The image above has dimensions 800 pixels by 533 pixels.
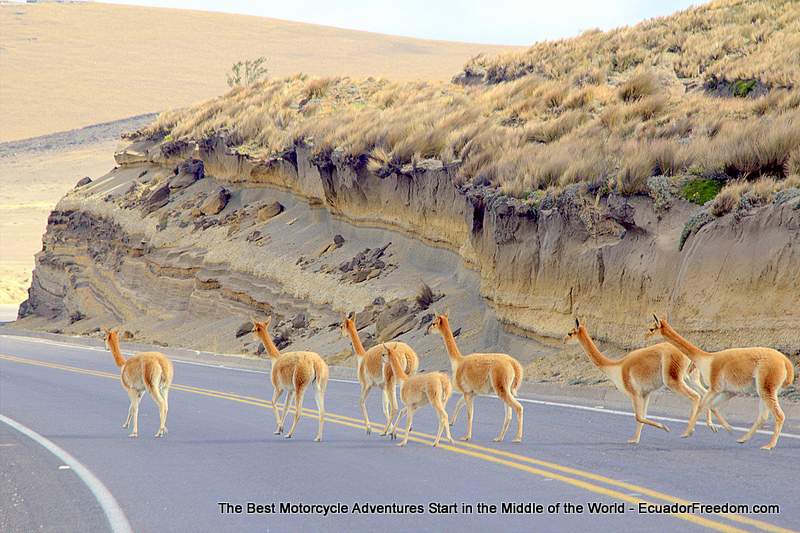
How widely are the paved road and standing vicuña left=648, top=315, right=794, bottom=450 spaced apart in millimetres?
447

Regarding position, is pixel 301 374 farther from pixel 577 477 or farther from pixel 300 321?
pixel 300 321

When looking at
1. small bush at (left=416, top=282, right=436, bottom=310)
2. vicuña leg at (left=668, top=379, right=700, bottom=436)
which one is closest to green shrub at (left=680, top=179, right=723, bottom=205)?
vicuña leg at (left=668, top=379, right=700, bottom=436)

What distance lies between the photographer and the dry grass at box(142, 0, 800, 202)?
22031 mm

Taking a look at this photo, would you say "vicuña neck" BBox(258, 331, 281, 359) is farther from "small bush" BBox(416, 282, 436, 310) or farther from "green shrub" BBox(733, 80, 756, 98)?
"green shrub" BBox(733, 80, 756, 98)

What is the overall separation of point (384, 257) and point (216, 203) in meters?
13.9

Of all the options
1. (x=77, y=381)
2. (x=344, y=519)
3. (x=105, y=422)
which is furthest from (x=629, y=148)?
(x=344, y=519)

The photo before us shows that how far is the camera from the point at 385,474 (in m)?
11.5

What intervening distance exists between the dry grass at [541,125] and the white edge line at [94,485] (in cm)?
1155

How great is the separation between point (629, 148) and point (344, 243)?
15.7 metres

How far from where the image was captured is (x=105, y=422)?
18359 millimetres

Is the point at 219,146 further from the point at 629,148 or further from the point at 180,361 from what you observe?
the point at 629,148

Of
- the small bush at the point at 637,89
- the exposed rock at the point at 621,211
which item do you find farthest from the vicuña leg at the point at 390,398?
the small bush at the point at 637,89

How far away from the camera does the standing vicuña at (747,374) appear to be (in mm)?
11438

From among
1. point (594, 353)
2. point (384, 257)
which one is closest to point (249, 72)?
point (384, 257)
